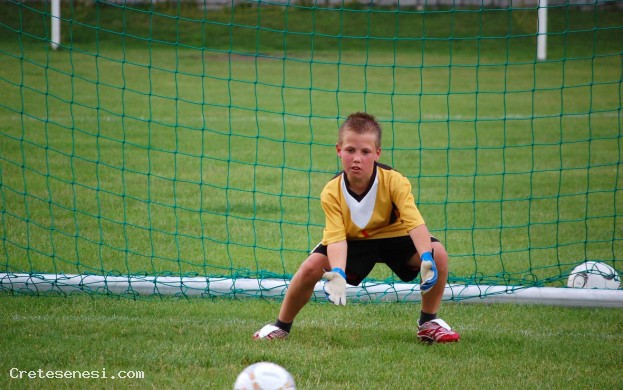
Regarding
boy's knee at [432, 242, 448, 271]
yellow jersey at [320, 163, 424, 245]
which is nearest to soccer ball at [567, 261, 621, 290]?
boy's knee at [432, 242, 448, 271]

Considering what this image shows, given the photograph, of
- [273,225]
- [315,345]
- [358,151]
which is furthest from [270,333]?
[273,225]

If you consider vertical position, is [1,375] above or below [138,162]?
below

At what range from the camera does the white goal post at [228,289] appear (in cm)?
515

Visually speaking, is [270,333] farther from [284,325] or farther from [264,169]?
[264,169]

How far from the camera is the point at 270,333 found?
14.3 feet

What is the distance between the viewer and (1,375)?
12.3 feet

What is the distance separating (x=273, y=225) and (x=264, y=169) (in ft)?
8.19

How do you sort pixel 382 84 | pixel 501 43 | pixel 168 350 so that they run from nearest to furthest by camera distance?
1. pixel 168 350
2. pixel 382 84
3. pixel 501 43

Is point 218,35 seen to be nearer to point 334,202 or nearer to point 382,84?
point 382,84

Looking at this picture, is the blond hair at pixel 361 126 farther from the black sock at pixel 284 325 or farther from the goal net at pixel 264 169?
the goal net at pixel 264 169

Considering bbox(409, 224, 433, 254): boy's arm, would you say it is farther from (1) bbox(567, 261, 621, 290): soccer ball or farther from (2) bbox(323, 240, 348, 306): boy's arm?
(1) bbox(567, 261, 621, 290): soccer ball

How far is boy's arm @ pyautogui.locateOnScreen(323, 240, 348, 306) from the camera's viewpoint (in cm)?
380

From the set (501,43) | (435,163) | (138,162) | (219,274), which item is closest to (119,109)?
(138,162)

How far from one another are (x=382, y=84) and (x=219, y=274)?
12873 millimetres
